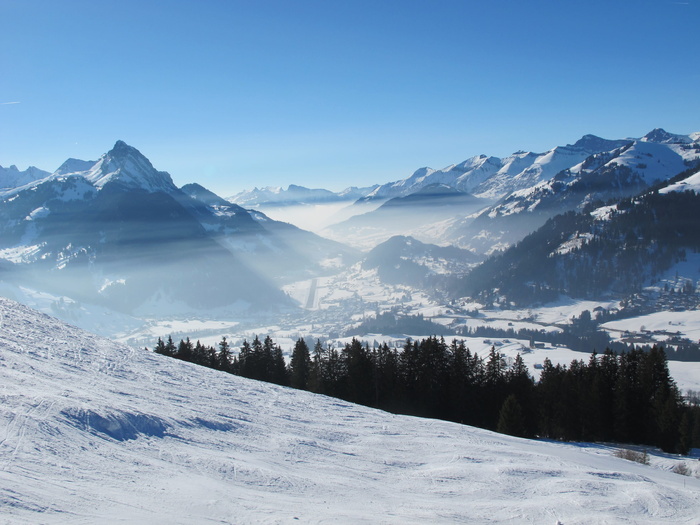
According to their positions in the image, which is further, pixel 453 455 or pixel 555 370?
pixel 555 370

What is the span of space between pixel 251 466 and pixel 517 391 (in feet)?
135

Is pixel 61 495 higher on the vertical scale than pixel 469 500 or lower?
Result: higher

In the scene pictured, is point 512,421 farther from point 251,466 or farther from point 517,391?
point 251,466

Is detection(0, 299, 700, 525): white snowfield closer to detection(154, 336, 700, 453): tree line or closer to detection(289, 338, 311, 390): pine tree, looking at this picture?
detection(154, 336, 700, 453): tree line

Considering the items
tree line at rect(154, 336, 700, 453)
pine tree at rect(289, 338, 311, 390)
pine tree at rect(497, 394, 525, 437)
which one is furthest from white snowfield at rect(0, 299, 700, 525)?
pine tree at rect(289, 338, 311, 390)

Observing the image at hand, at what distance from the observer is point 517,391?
51.5 m

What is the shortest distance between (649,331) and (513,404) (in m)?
172

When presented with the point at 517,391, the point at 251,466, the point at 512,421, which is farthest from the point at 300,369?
the point at 251,466

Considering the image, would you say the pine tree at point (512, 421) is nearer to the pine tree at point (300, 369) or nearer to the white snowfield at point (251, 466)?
the white snowfield at point (251, 466)

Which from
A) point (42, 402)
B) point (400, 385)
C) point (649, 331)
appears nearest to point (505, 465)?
point (42, 402)

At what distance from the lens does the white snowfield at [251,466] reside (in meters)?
13.6

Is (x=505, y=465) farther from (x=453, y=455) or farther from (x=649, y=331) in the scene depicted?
(x=649, y=331)

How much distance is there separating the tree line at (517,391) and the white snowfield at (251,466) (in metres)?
22.4

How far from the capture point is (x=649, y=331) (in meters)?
180
